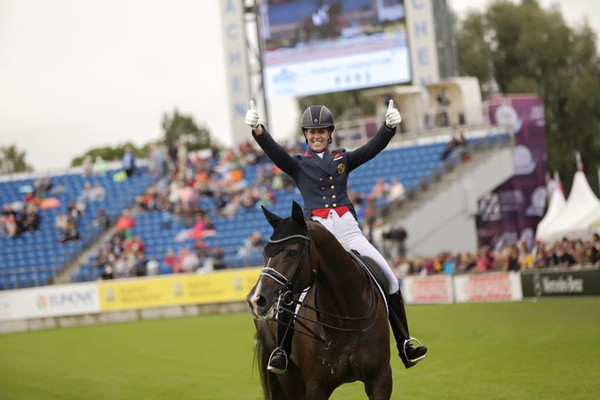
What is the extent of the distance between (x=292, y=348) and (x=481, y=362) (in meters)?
7.02

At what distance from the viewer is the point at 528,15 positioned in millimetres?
56406

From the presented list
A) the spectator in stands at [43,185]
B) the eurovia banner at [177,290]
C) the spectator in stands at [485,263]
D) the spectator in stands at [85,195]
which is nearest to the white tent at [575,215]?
the spectator in stands at [485,263]

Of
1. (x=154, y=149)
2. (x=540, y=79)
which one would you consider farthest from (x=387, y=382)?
(x=540, y=79)

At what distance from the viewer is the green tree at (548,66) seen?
177 ft

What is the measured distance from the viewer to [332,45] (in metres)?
37.0

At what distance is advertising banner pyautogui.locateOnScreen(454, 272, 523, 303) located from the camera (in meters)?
23.9

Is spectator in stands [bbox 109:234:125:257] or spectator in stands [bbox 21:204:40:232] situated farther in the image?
spectator in stands [bbox 21:204:40:232]

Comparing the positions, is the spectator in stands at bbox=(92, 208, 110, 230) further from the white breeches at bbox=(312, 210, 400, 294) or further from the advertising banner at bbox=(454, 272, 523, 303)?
the white breeches at bbox=(312, 210, 400, 294)

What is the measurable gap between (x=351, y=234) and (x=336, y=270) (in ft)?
2.94

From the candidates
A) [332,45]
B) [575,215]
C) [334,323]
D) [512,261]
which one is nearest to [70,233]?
[332,45]

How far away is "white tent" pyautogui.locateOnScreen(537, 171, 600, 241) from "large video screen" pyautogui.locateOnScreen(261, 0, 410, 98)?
36.3ft

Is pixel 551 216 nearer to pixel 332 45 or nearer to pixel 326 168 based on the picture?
pixel 332 45

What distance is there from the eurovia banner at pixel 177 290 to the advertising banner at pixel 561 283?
843cm

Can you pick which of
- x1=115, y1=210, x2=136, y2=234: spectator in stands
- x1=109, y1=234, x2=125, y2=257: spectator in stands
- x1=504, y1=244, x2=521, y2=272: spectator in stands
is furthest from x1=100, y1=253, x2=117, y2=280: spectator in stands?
x1=504, y1=244, x2=521, y2=272: spectator in stands
